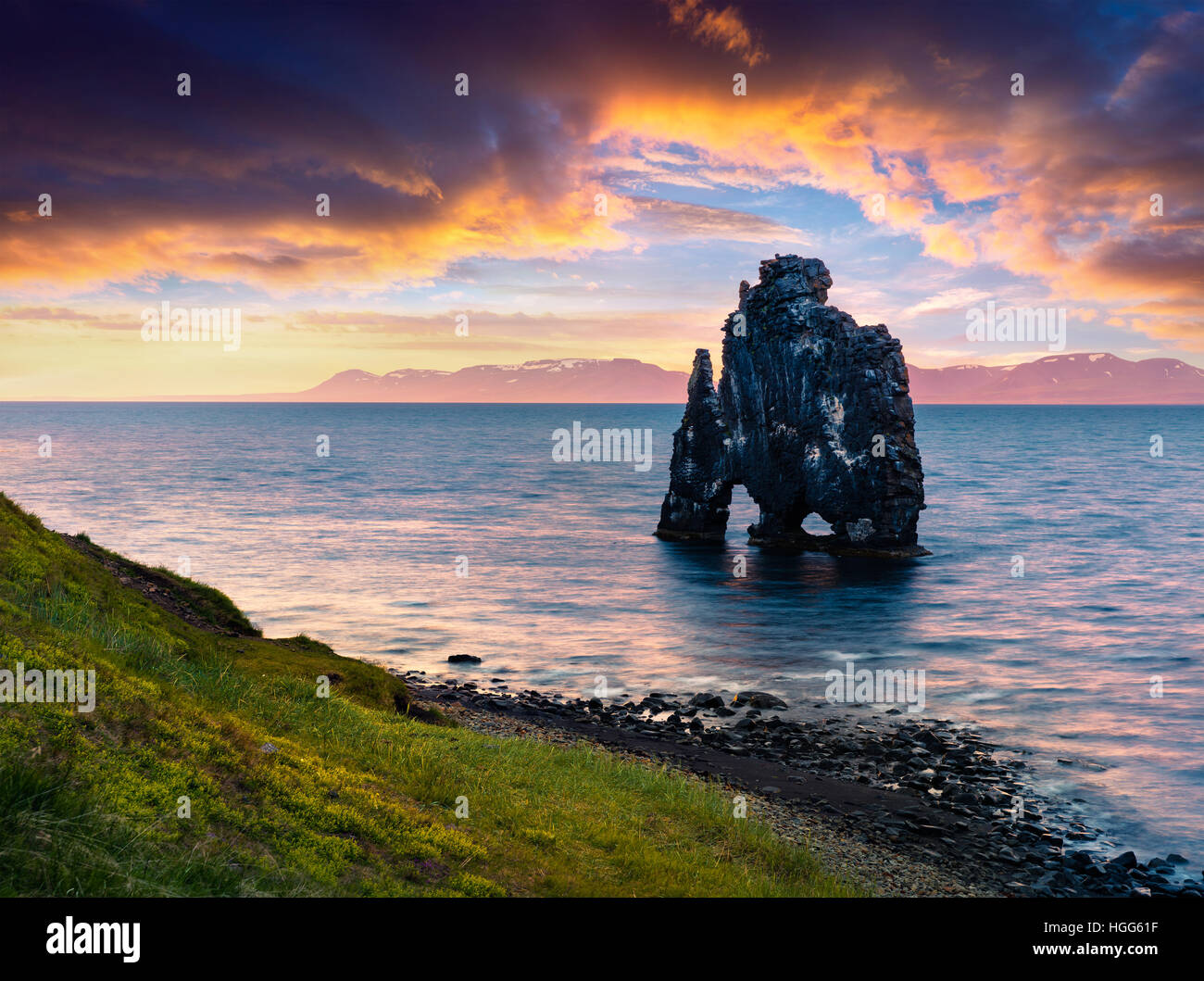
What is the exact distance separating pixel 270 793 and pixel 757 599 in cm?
4179

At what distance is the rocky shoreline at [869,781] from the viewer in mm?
17734

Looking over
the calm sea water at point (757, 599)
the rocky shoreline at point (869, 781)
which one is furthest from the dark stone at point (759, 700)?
the calm sea water at point (757, 599)

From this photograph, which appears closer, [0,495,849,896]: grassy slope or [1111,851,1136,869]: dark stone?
[0,495,849,896]: grassy slope

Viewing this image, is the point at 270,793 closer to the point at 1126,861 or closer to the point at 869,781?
the point at 869,781

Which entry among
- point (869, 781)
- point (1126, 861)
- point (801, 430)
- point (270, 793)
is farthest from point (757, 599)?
point (270, 793)

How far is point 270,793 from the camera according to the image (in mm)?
10844

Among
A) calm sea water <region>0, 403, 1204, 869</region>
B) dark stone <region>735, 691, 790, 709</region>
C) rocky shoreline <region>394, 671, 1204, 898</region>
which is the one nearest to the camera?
rocky shoreline <region>394, 671, 1204, 898</region>

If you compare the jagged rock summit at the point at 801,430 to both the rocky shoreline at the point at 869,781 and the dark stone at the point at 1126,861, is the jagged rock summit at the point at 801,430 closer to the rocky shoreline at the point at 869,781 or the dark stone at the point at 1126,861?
the rocky shoreline at the point at 869,781

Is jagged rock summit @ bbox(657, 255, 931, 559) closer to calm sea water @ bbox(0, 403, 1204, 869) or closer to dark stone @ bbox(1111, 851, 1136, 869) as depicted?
calm sea water @ bbox(0, 403, 1204, 869)

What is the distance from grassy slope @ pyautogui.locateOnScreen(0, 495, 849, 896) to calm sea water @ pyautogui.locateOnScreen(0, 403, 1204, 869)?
1400cm

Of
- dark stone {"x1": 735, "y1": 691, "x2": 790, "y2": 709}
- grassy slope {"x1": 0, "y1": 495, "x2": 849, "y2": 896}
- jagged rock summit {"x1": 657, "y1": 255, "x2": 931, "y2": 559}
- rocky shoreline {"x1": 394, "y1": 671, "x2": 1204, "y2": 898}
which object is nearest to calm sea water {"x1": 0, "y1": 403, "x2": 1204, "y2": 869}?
dark stone {"x1": 735, "y1": 691, "x2": 790, "y2": 709}

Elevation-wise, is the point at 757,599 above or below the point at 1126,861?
above

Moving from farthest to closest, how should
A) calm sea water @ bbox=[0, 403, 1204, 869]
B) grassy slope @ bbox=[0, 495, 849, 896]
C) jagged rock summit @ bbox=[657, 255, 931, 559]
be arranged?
jagged rock summit @ bbox=[657, 255, 931, 559] → calm sea water @ bbox=[0, 403, 1204, 869] → grassy slope @ bbox=[0, 495, 849, 896]

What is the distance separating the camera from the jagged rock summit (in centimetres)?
6009
